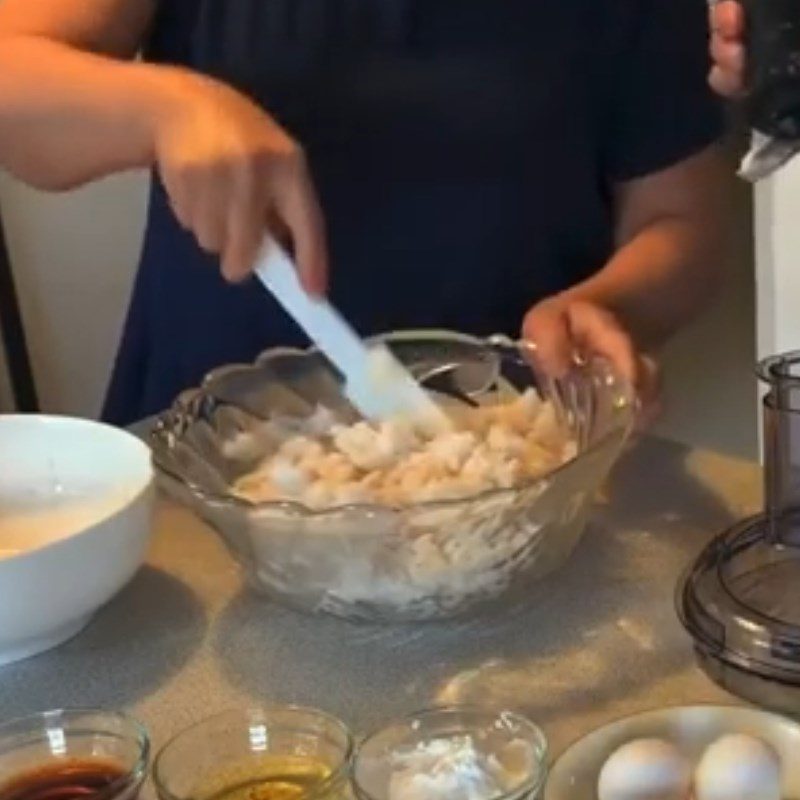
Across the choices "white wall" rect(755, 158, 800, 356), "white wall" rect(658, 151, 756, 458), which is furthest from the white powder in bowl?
"white wall" rect(658, 151, 756, 458)

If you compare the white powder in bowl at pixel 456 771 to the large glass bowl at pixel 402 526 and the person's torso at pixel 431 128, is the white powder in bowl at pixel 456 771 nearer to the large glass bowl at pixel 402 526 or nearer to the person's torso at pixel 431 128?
the large glass bowl at pixel 402 526

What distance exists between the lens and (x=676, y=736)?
2.38 feet

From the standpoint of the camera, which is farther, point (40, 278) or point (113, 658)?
point (40, 278)

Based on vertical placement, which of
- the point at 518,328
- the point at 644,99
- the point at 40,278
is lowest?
the point at 40,278

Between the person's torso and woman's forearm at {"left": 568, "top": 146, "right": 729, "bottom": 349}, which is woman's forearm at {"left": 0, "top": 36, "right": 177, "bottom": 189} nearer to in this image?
the person's torso

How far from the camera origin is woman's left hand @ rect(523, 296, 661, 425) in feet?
3.20

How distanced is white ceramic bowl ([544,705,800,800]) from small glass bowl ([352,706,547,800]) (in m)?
0.01

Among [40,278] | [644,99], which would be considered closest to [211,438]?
[644,99]

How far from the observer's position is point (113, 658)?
875 millimetres

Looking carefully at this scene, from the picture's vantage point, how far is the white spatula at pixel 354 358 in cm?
91

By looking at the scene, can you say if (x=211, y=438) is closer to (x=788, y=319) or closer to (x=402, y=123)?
(x=402, y=123)

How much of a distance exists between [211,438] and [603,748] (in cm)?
34

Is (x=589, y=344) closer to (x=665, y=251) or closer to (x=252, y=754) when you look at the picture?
(x=665, y=251)

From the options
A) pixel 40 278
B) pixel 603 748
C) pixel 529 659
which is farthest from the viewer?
pixel 40 278
